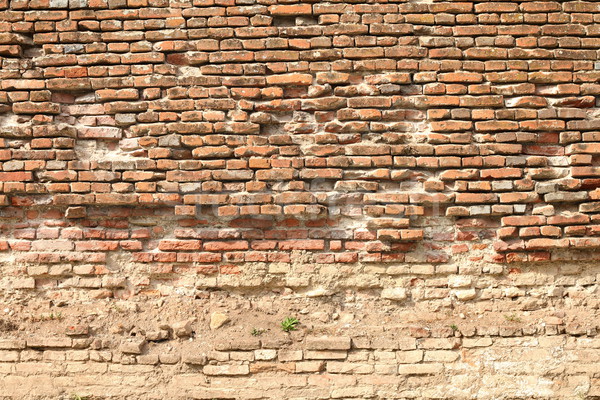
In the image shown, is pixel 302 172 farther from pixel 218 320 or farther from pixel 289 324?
pixel 218 320

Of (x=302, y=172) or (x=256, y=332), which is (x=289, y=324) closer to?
(x=256, y=332)

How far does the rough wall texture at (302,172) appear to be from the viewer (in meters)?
3.30

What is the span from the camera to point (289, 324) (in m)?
3.27

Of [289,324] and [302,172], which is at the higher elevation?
[302,172]

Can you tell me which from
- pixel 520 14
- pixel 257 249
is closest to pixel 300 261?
pixel 257 249

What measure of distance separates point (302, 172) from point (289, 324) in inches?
41.2

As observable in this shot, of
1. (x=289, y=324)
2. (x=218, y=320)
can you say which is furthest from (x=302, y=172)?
(x=218, y=320)

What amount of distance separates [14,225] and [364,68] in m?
2.71

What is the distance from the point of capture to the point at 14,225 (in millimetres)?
3383

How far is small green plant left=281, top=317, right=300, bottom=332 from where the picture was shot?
129 inches

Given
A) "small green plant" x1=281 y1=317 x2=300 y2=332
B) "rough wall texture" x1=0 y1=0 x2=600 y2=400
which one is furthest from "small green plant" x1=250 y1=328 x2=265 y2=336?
"small green plant" x1=281 y1=317 x2=300 y2=332

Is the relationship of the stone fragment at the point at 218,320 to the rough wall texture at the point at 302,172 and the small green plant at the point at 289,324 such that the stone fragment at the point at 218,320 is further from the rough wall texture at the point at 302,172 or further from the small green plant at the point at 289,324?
the small green plant at the point at 289,324

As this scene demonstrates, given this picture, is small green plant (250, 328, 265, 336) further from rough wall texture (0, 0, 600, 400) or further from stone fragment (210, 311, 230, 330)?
stone fragment (210, 311, 230, 330)

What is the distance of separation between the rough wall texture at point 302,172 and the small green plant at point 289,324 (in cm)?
5
